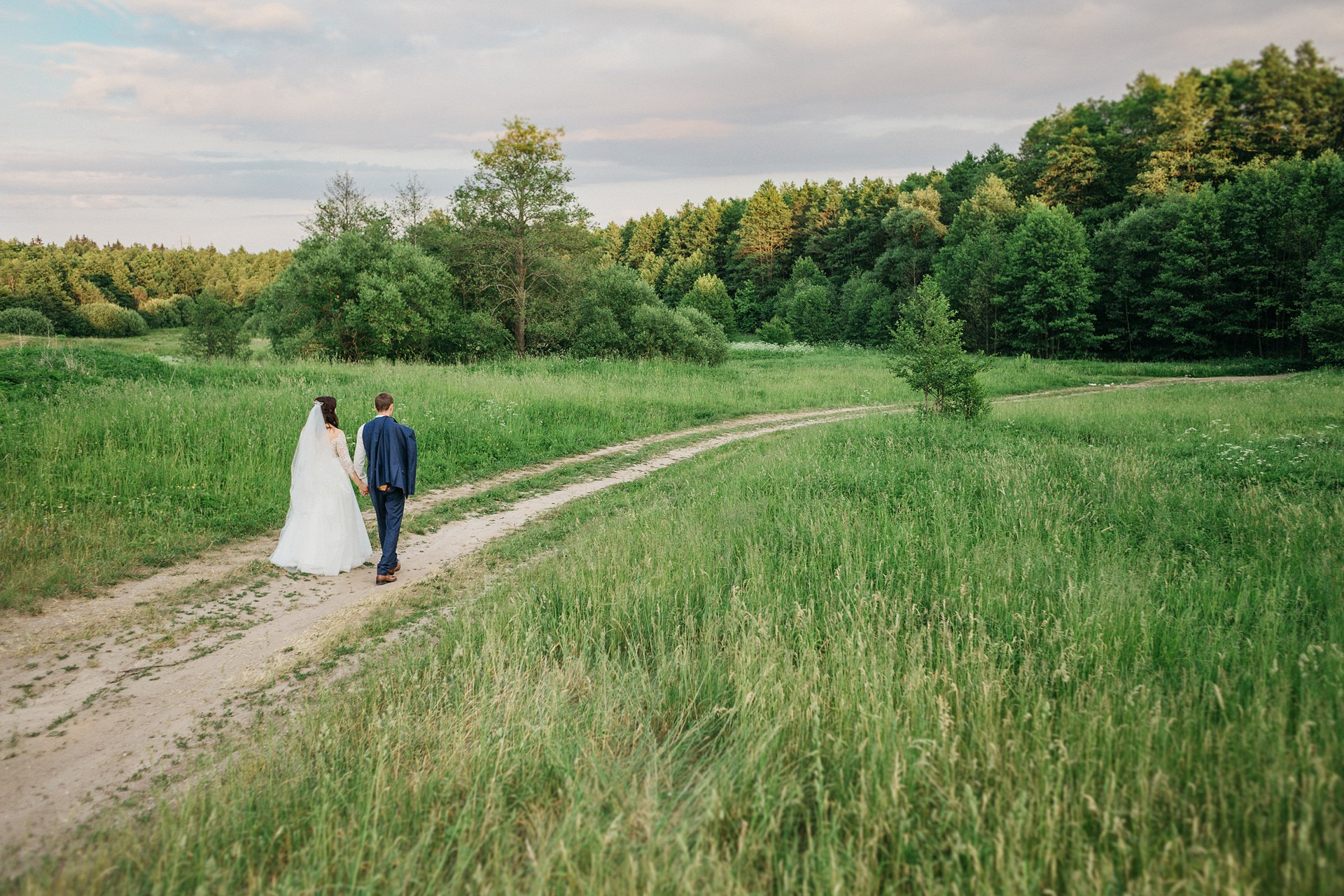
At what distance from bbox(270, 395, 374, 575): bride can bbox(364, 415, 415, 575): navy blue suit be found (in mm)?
292

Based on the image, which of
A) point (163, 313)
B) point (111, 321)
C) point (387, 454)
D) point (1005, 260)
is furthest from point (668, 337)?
point (163, 313)

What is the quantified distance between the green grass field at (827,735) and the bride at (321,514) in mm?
1714

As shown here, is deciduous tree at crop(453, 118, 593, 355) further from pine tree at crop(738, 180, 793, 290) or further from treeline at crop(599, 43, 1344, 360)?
pine tree at crop(738, 180, 793, 290)

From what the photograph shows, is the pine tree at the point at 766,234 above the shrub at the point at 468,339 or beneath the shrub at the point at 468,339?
above

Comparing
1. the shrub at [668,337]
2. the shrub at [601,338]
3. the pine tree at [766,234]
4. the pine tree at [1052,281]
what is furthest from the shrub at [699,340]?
the pine tree at [766,234]

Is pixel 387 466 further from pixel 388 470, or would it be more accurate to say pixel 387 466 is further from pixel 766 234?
pixel 766 234

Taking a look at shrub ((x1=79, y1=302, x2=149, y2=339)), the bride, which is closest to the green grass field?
the bride

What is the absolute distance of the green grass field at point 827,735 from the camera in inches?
104

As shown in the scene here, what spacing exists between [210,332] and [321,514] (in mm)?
46390

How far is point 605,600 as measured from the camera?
5.73 metres

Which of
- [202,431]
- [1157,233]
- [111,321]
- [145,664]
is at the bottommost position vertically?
[145,664]

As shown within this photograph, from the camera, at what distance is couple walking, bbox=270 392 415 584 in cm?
798

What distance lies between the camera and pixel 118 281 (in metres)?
88.2

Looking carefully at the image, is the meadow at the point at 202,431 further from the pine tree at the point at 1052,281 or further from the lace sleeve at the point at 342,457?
the pine tree at the point at 1052,281
